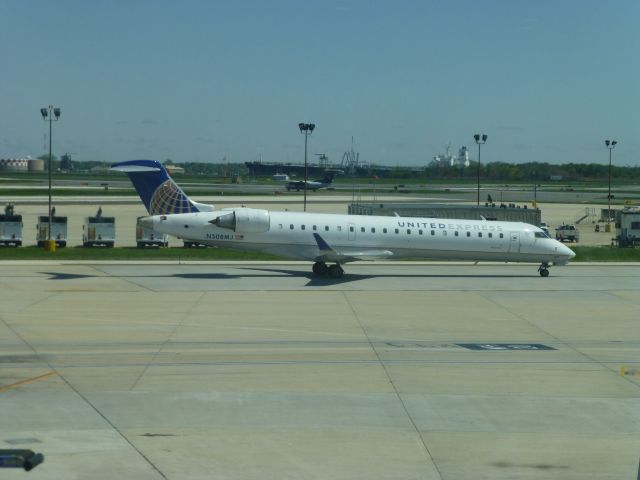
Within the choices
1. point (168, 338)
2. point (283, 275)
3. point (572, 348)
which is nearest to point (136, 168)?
point (283, 275)

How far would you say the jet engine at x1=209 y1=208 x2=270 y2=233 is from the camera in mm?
37812

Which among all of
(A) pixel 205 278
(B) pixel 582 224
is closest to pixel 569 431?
(A) pixel 205 278

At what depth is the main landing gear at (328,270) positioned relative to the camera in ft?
126

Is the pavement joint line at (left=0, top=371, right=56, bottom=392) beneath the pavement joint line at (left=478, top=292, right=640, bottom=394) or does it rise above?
beneath

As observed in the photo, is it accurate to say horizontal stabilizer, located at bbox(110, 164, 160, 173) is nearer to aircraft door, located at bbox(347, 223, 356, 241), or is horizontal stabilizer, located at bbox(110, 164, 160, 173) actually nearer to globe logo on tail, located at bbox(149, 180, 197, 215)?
globe logo on tail, located at bbox(149, 180, 197, 215)

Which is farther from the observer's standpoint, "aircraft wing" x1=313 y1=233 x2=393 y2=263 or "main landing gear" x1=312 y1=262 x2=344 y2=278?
→ "main landing gear" x1=312 y1=262 x2=344 y2=278

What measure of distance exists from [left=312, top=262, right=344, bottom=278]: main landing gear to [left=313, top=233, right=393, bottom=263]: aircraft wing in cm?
30

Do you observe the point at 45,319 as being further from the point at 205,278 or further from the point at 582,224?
the point at 582,224

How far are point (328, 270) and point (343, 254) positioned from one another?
1059 mm

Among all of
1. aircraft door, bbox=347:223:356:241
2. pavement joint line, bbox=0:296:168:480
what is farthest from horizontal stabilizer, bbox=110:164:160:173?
pavement joint line, bbox=0:296:168:480

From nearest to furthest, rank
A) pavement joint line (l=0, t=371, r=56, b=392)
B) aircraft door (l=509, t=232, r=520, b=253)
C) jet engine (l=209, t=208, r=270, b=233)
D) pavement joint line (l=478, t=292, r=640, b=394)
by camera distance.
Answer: pavement joint line (l=0, t=371, r=56, b=392) → pavement joint line (l=478, t=292, r=640, b=394) → jet engine (l=209, t=208, r=270, b=233) → aircraft door (l=509, t=232, r=520, b=253)

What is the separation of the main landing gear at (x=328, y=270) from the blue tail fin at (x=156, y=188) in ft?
19.9

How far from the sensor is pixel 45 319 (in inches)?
1055

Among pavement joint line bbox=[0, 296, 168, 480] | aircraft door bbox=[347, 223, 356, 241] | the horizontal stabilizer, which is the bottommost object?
pavement joint line bbox=[0, 296, 168, 480]
